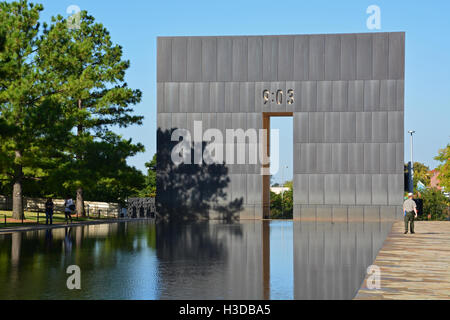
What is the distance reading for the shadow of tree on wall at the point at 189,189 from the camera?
174 ft

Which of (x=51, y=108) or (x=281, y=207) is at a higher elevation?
(x=51, y=108)

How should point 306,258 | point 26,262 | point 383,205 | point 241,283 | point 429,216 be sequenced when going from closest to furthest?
1. point 241,283
2. point 26,262
3. point 306,258
4. point 383,205
5. point 429,216

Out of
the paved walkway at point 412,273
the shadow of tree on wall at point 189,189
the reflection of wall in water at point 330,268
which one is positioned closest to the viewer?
the paved walkway at point 412,273

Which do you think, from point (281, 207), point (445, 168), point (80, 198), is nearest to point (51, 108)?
point (80, 198)

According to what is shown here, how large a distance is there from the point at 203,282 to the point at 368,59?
4250cm

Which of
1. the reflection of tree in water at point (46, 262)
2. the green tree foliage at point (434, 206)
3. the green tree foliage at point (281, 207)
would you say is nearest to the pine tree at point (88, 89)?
the reflection of tree in water at point (46, 262)

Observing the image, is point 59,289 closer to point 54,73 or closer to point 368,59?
point 54,73

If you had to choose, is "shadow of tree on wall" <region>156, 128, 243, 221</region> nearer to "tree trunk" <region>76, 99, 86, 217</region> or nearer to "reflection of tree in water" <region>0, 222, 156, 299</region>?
"tree trunk" <region>76, 99, 86, 217</region>

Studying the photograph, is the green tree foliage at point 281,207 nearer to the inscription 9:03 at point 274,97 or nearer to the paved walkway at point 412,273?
the inscription 9:03 at point 274,97

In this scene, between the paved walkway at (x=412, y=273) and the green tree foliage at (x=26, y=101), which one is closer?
the paved walkway at (x=412, y=273)

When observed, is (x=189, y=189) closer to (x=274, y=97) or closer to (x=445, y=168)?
(x=274, y=97)

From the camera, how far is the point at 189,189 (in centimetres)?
5366

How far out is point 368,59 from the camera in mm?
52250

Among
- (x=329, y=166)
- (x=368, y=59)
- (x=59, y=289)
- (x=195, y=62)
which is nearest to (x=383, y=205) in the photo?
(x=329, y=166)
